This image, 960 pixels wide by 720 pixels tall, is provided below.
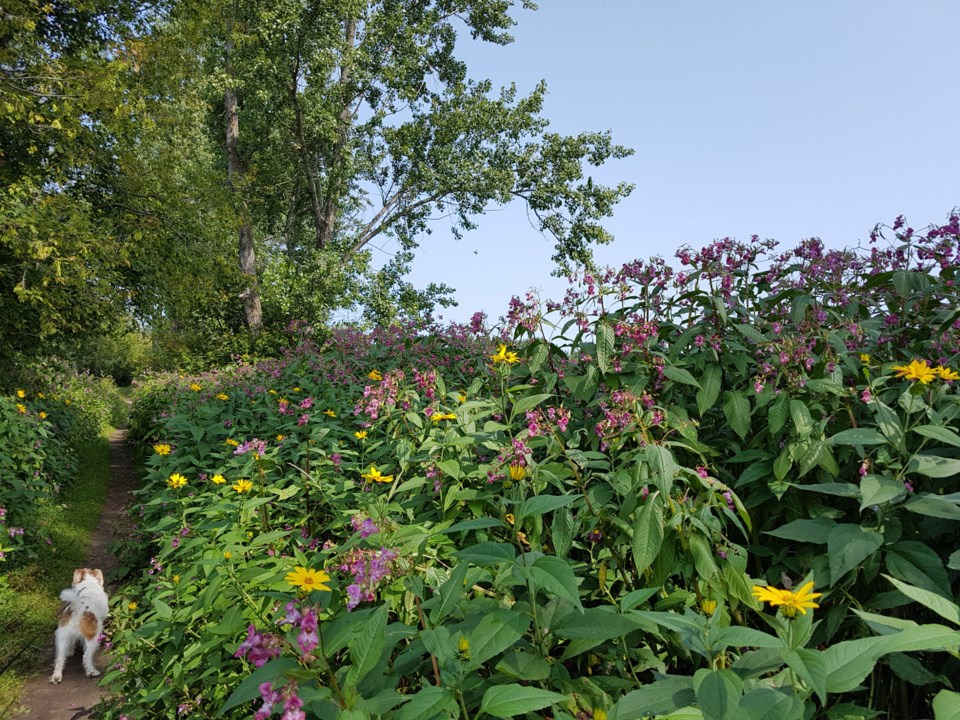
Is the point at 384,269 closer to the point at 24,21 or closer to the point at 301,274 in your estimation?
the point at 301,274

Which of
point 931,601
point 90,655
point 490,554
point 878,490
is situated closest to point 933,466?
point 878,490

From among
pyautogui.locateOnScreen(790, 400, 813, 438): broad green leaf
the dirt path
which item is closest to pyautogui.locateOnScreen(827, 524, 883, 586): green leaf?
pyautogui.locateOnScreen(790, 400, 813, 438): broad green leaf

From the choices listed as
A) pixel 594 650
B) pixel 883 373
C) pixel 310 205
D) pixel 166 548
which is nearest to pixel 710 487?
pixel 594 650

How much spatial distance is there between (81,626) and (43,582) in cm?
224

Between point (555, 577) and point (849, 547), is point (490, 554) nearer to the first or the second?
point (555, 577)

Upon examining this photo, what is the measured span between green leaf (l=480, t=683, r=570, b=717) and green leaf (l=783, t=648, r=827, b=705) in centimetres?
41

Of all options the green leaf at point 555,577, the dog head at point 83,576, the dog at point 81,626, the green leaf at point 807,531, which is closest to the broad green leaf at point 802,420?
the green leaf at point 807,531

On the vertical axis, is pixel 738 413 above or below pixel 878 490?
above

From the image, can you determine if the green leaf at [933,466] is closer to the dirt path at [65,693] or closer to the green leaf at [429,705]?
the green leaf at [429,705]

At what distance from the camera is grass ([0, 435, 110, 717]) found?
434 cm

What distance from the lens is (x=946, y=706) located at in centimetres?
105

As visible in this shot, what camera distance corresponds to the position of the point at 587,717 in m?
1.39

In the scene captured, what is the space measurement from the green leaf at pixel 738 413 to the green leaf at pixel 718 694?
3.78ft

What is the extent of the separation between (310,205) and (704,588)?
18588 millimetres
